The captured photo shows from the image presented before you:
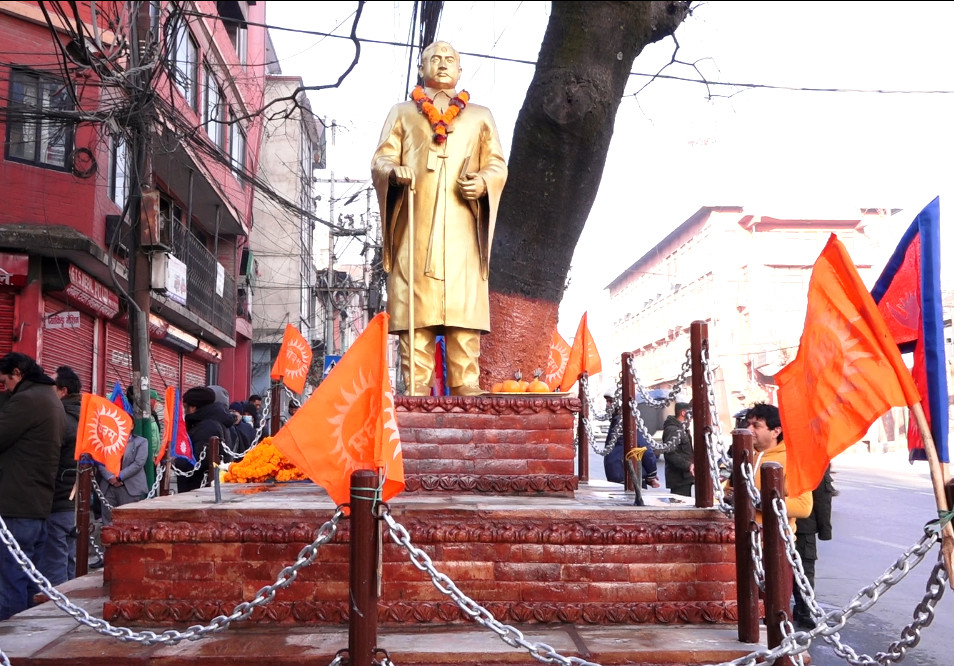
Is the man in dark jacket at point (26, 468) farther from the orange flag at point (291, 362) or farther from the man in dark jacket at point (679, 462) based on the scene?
the man in dark jacket at point (679, 462)

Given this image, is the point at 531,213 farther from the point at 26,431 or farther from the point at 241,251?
the point at 241,251

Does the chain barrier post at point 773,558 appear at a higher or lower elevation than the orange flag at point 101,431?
lower

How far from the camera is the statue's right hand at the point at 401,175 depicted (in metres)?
5.59

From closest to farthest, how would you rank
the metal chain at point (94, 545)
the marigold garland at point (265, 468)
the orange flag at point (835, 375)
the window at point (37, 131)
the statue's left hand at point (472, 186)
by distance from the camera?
the orange flag at point (835, 375), the statue's left hand at point (472, 186), the marigold garland at point (265, 468), the metal chain at point (94, 545), the window at point (37, 131)

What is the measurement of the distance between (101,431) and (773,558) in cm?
502

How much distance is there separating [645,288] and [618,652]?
156 ft

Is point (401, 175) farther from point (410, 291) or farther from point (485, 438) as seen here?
point (485, 438)

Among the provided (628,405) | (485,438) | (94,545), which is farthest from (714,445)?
(94,545)

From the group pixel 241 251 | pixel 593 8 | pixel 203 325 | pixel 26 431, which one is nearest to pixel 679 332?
pixel 241 251

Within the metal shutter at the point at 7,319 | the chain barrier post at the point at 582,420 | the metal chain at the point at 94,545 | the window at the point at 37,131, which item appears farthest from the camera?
the window at the point at 37,131

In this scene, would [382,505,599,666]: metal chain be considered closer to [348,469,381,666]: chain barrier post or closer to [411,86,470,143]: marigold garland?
[348,469,381,666]: chain barrier post

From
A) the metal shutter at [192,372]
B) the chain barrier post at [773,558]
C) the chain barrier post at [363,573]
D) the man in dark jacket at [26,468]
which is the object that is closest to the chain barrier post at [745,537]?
the chain barrier post at [773,558]

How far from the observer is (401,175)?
5.58m

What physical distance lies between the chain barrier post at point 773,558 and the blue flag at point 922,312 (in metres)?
0.51
